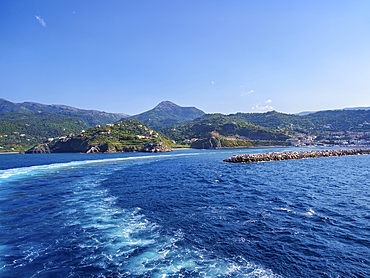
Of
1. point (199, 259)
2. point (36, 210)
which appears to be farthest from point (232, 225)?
point (36, 210)

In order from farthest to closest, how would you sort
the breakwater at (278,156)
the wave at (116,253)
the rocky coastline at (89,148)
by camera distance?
1. the rocky coastline at (89,148)
2. the breakwater at (278,156)
3. the wave at (116,253)

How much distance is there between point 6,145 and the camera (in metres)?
138

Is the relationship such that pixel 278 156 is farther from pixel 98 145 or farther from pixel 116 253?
pixel 98 145

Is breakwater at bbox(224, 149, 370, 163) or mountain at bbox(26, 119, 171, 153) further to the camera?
mountain at bbox(26, 119, 171, 153)

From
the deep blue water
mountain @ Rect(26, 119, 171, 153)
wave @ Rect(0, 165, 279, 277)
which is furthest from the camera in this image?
mountain @ Rect(26, 119, 171, 153)

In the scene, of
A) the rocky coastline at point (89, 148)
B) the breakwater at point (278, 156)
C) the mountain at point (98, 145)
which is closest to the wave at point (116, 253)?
the breakwater at point (278, 156)

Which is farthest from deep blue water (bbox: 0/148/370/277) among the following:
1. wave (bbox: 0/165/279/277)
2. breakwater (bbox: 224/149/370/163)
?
breakwater (bbox: 224/149/370/163)

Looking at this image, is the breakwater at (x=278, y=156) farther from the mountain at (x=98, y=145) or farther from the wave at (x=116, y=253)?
the mountain at (x=98, y=145)

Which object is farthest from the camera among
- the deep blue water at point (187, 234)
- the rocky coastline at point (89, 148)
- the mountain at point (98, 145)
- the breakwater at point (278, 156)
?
the mountain at point (98, 145)

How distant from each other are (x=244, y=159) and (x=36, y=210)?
48.2 metres

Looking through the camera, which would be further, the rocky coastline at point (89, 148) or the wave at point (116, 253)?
the rocky coastline at point (89, 148)

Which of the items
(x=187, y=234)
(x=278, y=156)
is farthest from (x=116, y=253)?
(x=278, y=156)

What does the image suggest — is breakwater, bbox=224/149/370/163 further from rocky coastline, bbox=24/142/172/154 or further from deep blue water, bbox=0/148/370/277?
rocky coastline, bbox=24/142/172/154

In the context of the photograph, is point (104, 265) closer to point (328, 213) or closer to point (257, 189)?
point (328, 213)
